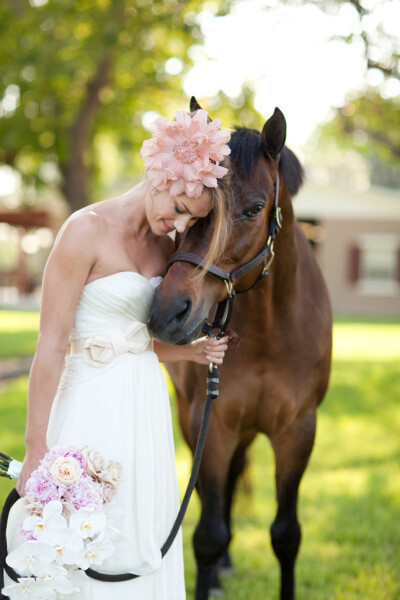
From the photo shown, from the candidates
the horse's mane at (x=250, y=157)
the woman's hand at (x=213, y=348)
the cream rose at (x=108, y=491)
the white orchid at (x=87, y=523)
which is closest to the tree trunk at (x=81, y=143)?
the horse's mane at (x=250, y=157)

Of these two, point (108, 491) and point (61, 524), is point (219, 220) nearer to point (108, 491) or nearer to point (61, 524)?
point (108, 491)

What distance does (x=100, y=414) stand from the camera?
2164 millimetres

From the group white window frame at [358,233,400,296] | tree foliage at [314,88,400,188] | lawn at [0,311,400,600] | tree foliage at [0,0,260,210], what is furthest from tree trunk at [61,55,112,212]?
white window frame at [358,233,400,296]

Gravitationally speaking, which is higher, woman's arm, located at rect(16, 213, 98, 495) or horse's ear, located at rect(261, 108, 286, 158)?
horse's ear, located at rect(261, 108, 286, 158)

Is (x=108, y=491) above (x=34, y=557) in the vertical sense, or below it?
above

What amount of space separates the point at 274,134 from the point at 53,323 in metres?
1.17

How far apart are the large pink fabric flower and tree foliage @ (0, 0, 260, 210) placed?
520 centimetres

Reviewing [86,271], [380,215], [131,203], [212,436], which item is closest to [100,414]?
[86,271]

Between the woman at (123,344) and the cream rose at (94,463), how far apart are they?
17cm

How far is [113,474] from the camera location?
1991 millimetres

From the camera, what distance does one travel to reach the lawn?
356 cm

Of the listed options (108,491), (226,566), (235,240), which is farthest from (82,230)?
(226,566)

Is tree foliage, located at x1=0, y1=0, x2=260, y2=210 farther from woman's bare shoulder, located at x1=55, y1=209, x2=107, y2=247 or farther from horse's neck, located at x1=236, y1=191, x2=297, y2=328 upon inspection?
woman's bare shoulder, located at x1=55, y1=209, x2=107, y2=247

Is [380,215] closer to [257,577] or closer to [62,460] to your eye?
[257,577]
